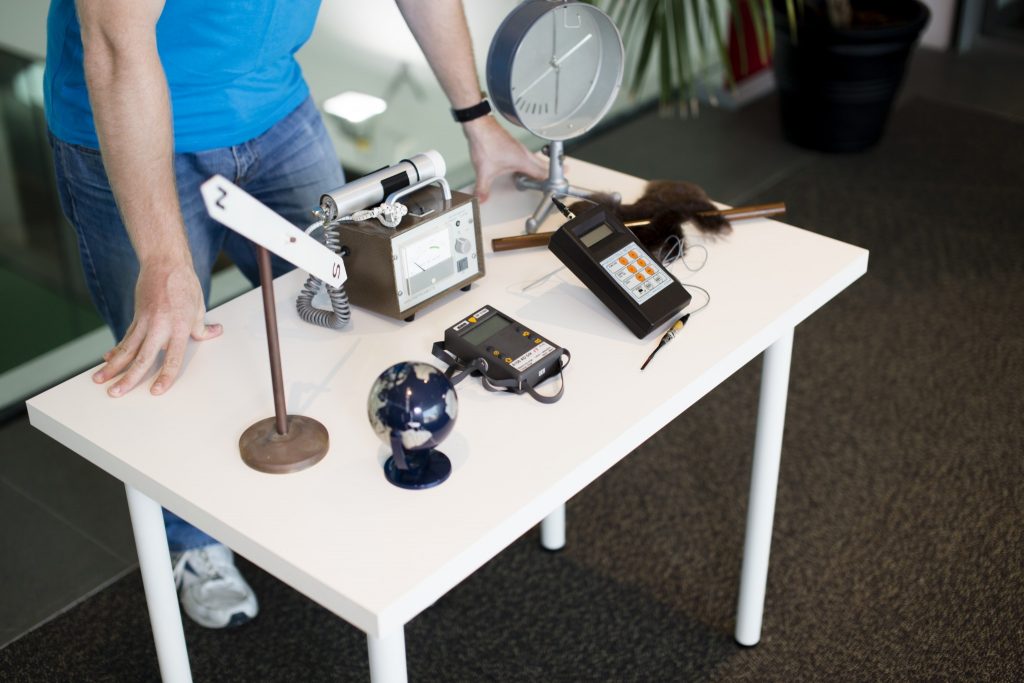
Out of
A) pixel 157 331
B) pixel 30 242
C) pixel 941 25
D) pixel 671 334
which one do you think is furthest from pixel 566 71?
pixel 941 25

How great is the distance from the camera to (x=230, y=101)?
1779 mm

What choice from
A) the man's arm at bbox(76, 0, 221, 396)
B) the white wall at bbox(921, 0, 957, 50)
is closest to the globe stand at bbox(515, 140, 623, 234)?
the man's arm at bbox(76, 0, 221, 396)

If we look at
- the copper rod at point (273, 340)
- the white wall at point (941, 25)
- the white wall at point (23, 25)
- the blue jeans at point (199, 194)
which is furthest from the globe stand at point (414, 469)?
the white wall at point (941, 25)

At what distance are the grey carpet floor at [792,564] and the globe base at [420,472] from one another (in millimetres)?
801

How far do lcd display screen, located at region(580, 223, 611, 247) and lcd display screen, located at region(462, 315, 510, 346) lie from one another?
171 millimetres

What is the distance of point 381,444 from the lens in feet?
4.52

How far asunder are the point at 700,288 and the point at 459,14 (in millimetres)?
636

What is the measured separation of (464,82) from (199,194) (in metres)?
0.46

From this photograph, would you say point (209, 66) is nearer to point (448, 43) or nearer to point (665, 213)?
point (448, 43)

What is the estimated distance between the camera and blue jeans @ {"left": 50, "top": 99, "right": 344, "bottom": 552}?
1.80m

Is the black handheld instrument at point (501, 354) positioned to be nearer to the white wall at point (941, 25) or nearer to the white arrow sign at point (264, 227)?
the white arrow sign at point (264, 227)

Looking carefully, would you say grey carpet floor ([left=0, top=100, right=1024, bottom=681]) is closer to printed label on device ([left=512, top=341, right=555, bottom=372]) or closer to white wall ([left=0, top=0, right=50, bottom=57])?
printed label on device ([left=512, top=341, right=555, bottom=372])

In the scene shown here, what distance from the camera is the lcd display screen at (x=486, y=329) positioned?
1.48 meters

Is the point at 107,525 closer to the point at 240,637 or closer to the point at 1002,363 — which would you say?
the point at 240,637
